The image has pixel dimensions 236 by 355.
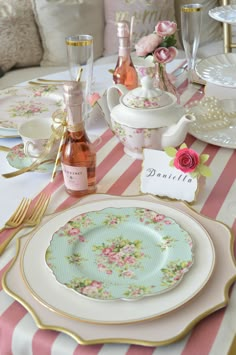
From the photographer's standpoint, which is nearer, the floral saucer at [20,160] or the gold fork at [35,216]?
the gold fork at [35,216]

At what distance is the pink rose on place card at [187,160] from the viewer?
3.02ft

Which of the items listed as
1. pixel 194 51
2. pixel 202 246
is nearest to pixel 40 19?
pixel 194 51

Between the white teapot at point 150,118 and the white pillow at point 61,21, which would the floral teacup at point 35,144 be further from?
the white pillow at point 61,21

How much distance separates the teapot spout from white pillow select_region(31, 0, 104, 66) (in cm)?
166

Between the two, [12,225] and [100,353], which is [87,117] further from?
[100,353]

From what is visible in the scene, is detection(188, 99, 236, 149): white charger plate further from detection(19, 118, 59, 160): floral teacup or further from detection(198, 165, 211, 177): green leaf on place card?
detection(19, 118, 59, 160): floral teacup

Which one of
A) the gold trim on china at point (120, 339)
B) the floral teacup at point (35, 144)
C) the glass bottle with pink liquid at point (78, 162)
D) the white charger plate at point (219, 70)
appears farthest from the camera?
the white charger plate at point (219, 70)

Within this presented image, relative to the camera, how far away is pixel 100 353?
0.62 metres

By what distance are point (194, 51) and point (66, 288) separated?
99cm

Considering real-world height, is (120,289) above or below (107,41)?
above

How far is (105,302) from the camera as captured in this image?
671 millimetres

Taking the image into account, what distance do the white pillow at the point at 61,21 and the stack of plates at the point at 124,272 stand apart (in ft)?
5.98

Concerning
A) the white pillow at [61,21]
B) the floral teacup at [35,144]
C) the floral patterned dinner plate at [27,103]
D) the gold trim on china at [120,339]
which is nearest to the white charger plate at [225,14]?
the floral patterned dinner plate at [27,103]

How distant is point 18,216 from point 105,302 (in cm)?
30
